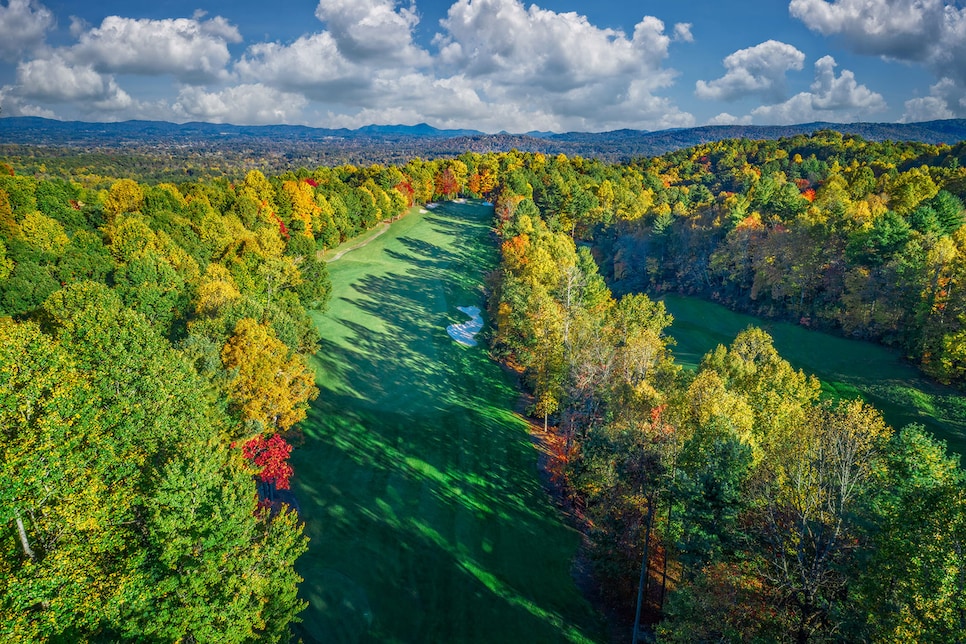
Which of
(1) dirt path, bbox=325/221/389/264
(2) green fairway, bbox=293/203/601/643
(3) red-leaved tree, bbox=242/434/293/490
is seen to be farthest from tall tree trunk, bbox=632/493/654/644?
(1) dirt path, bbox=325/221/389/264

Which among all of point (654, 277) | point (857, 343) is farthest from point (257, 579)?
point (654, 277)

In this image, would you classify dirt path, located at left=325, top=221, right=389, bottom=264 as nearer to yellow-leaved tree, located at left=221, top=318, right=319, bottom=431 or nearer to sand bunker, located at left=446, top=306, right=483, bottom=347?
sand bunker, located at left=446, top=306, right=483, bottom=347

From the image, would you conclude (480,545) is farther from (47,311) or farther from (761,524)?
(47,311)

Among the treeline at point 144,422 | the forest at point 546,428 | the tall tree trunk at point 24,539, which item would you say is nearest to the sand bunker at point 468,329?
the forest at point 546,428

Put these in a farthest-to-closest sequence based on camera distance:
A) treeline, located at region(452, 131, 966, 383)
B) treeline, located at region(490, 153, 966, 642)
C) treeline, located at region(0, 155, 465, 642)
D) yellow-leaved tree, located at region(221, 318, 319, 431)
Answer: treeline, located at region(452, 131, 966, 383) < yellow-leaved tree, located at region(221, 318, 319, 431) < treeline, located at region(490, 153, 966, 642) < treeline, located at region(0, 155, 465, 642)

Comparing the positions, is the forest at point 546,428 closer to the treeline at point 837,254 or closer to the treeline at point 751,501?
the treeline at point 751,501

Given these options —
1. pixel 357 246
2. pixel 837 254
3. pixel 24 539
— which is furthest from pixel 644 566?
pixel 357 246
